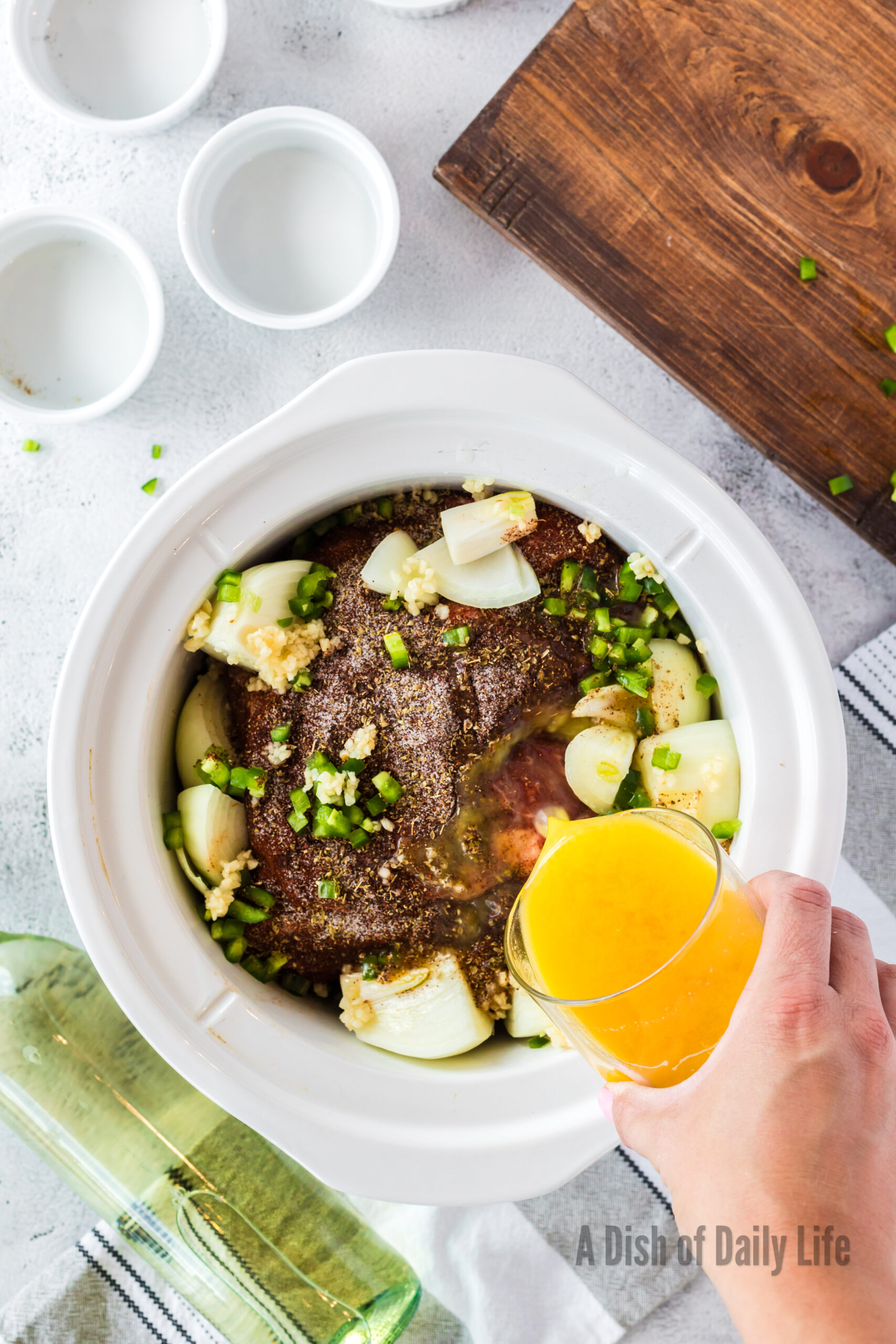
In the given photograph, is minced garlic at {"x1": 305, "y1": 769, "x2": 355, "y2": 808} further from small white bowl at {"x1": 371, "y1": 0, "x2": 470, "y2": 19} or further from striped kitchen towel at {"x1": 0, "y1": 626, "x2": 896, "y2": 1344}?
small white bowl at {"x1": 371, "y1": 0, "x2": 470, "y2": 19}

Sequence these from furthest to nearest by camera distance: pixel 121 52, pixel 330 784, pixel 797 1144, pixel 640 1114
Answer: pixel 121 52 < pixel 330 784 < pixel 640 1114 < pixel 797 1144

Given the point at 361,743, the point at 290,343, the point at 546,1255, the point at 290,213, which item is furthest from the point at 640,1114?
the point at 290,213

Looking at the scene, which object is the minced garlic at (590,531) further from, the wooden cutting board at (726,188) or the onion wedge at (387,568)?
the wooden cutting board at (726,188)

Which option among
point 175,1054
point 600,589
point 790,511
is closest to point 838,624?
point 790,511

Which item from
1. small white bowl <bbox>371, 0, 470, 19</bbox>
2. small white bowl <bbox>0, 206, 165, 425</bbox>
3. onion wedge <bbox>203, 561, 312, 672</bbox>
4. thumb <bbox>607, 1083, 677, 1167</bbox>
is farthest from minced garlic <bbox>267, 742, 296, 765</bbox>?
small white bowl <bbox>371, 0, 470, 19</bbox>

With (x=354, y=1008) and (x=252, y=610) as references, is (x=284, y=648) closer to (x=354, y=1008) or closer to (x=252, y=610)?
(x=252, y=610)

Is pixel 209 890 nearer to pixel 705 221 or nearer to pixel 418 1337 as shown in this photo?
pixel 418 1337
